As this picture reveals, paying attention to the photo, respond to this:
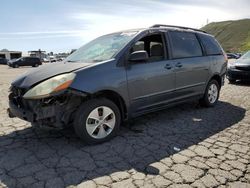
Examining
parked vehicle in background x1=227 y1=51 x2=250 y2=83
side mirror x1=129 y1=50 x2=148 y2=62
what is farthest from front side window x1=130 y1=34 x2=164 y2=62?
parked vehicle in background x1=227 y1=51 x2=250 y2=83

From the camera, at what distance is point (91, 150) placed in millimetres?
3611

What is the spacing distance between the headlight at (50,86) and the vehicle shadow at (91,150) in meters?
0.87

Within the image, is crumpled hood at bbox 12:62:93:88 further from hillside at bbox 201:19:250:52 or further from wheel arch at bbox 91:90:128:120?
hillside at bbox 201:19:250:52

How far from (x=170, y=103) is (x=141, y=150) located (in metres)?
1.57

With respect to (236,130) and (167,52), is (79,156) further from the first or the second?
(236,130)

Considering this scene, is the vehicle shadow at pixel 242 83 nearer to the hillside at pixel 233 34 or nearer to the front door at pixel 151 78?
the front door at pixel 151 78

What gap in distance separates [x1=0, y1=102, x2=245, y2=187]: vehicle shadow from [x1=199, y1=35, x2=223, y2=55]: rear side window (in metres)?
1.76

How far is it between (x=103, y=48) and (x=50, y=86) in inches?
56.7

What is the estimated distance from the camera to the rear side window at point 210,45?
5879 millimetres

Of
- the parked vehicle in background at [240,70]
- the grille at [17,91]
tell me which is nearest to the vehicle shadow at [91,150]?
the grille at [17,91]

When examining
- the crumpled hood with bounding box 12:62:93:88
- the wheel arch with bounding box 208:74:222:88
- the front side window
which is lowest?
the wheel arch with bounding box 208:74:222:88

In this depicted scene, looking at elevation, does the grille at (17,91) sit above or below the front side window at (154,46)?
below

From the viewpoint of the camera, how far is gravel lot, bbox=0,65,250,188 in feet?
9.41

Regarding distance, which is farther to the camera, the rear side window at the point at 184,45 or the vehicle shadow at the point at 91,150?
the rear side window at the point at 184,45
